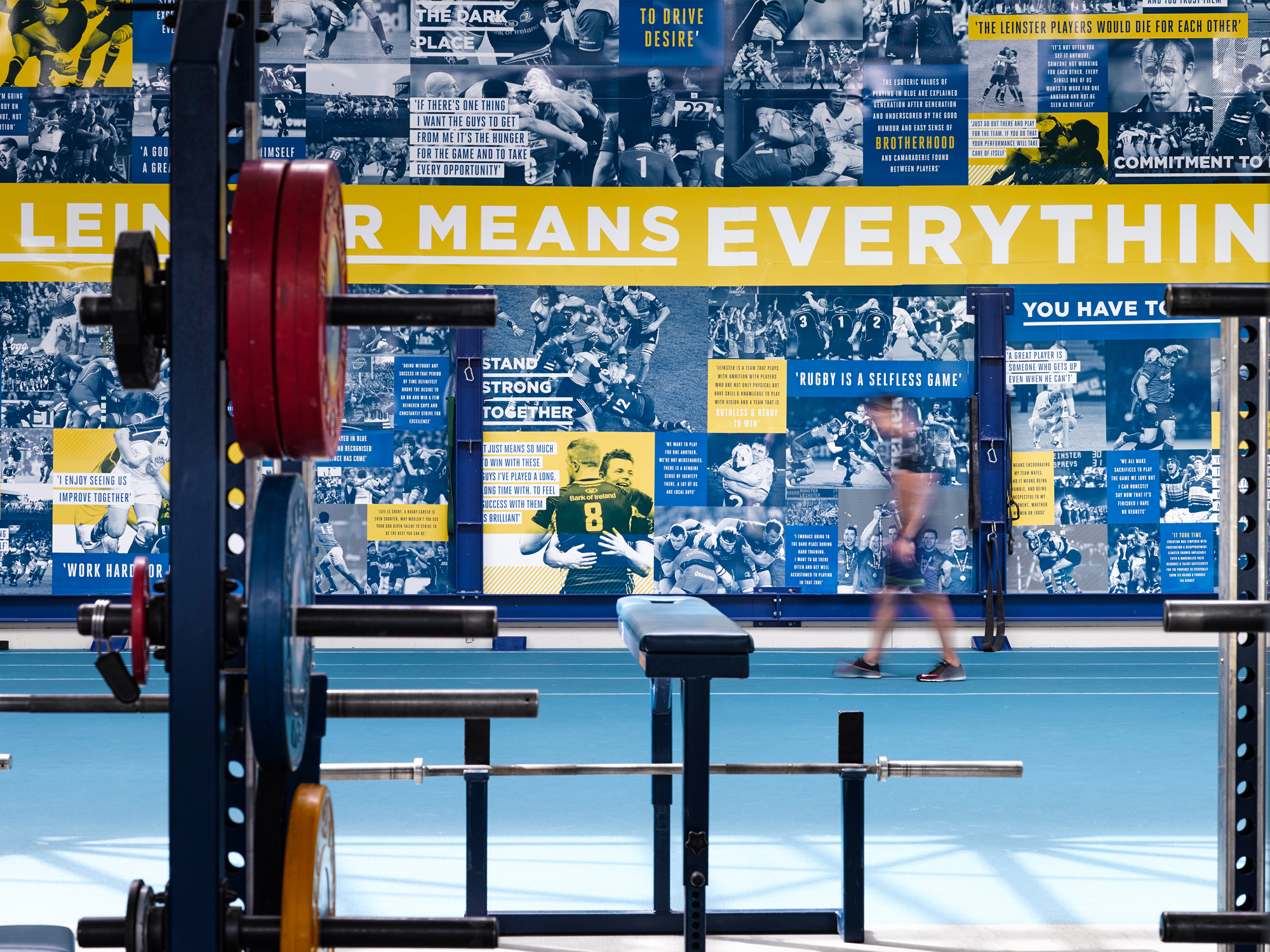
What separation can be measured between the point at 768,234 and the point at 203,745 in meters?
6.32

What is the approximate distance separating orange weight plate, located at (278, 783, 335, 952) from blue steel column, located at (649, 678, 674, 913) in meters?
1.37

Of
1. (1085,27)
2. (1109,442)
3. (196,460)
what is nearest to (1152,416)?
(1109,442)

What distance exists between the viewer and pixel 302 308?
157cm

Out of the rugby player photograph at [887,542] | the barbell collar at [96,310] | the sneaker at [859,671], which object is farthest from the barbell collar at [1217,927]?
the rugby player photograph at [887,542]

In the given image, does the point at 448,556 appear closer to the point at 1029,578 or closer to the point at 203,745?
the point at 1029,578

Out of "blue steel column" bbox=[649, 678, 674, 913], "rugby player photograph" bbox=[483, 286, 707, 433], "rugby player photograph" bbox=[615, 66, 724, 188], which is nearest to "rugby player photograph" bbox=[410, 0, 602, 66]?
"rugby player photograph" bbox=[615, 66, 724, 188]

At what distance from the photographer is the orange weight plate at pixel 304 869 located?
164cm

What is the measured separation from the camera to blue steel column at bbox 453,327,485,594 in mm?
7391

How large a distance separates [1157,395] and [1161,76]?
1944mm

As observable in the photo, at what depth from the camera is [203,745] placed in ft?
5.25

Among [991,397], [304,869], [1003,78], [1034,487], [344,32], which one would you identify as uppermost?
[344,32]

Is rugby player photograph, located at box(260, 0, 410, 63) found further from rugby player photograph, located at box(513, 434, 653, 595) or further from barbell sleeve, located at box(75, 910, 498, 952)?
barbell sleeve, located at box(75, 910, 498, 952)

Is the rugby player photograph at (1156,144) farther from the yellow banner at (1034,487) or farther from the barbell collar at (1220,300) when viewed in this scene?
the barbell collar at (1220,300)

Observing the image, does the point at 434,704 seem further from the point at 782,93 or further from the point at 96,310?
the point at 782,93
